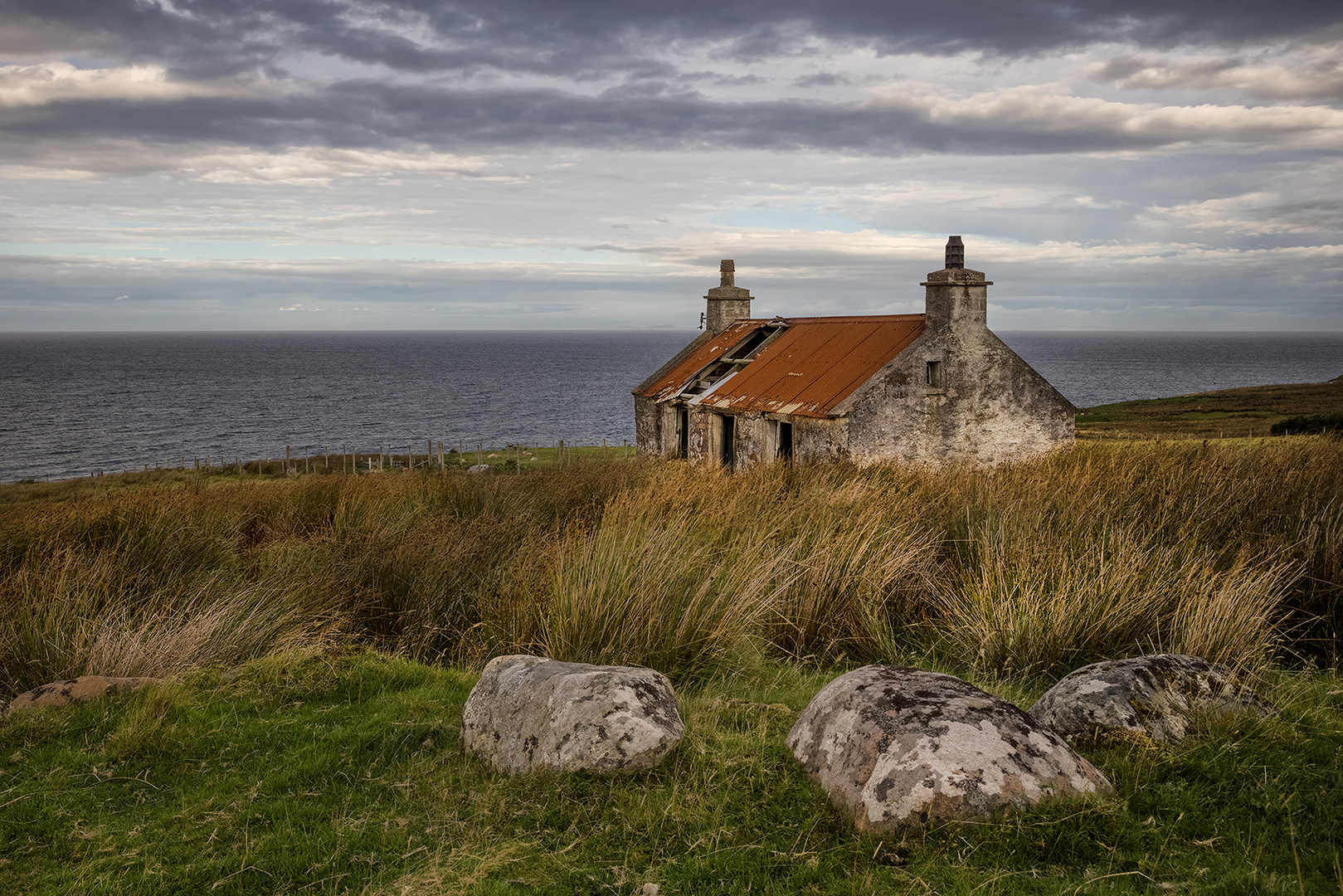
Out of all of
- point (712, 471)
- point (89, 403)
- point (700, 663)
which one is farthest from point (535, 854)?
point (89, 403)

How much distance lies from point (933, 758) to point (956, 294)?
49.9ft

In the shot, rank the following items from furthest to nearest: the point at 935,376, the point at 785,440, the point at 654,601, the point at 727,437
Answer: the point at 727,437
the point at 785,440
the point at 935,376
the point at 654,601

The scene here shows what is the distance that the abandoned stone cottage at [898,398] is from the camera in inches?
666

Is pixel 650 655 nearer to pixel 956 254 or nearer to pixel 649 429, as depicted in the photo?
pixel 956 254

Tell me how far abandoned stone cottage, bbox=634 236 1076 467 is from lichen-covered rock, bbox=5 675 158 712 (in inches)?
494

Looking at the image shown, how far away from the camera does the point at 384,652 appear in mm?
6609

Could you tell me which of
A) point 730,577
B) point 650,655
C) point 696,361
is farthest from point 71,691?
point 696,361

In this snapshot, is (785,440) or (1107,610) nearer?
(1107,610)

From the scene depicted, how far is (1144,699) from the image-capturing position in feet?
13.5

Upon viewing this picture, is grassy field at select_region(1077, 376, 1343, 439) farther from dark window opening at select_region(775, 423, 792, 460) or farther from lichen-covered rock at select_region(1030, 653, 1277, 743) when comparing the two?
lichen-covered rock at select_region(1030, 653, 1277, 743)

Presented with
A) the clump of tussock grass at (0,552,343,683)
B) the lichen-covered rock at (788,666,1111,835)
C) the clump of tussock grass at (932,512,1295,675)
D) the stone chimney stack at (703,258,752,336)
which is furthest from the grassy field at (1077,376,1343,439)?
the lichen-covered rock at (788,666,1111,835)

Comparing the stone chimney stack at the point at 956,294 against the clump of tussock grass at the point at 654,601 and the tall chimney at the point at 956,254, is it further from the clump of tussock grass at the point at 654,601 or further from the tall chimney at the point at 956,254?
the clump of tussock grass at the point at 654,601

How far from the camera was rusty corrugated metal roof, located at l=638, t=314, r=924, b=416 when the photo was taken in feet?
57.6

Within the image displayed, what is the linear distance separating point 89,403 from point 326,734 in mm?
88688
